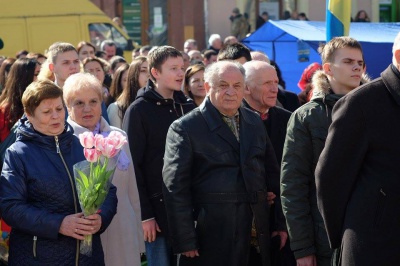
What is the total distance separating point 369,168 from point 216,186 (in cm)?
155

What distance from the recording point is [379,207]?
4512 millimetres

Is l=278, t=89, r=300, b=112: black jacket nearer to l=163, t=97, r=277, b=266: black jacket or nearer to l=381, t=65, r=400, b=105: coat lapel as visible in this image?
l=163, t=97, r=277, b=266: black jacket

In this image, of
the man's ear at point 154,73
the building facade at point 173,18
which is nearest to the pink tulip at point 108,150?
the man's ear at point 154,73

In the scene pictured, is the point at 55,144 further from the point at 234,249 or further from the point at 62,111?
the point at 234,249

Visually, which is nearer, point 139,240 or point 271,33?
point 139,240

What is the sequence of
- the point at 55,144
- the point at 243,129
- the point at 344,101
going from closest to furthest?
the point at 344,101, the point at 55,144, the point at 243,129

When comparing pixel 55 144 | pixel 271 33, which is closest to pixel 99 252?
pixel 55 144

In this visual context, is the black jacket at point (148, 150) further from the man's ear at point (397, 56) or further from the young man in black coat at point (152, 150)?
the man's ear at point (397, 56)

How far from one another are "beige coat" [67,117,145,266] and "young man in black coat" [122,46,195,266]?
0.52 m

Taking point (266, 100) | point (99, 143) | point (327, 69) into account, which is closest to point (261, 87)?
point (266, 100)

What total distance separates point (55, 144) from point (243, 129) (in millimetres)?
1283

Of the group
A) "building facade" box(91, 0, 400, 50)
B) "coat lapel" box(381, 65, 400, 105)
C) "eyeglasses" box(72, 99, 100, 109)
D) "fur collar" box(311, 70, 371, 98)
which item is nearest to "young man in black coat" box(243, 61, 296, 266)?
"fur collar" box(311, 70, 371, 98)

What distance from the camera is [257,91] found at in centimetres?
700

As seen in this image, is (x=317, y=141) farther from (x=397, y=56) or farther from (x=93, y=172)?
(x=93, y=172)
